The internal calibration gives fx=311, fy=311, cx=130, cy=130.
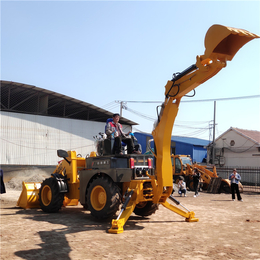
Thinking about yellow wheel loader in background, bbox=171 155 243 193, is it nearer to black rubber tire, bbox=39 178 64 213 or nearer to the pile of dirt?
the pile of dirt

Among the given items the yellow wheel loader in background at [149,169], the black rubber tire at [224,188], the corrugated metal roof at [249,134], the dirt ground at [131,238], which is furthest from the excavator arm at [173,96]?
the corrugated metal roof at [249,134]

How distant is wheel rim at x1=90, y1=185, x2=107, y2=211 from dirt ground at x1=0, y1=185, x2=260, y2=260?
0.46 m

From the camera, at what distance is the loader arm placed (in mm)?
6121

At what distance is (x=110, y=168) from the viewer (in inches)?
336

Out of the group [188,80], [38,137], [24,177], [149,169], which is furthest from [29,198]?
[38,137]

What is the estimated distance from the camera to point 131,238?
677 cm

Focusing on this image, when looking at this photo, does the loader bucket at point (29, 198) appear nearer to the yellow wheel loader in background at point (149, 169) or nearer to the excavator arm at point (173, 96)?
the yellow wheel loader in background at point (149, 169)

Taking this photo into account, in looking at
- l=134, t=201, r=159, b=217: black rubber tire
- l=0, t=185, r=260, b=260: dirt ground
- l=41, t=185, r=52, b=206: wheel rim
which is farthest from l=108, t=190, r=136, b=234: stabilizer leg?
l=41, t=185, r=52, b=206: wheel rim

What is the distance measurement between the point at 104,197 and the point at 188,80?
12.4 feet

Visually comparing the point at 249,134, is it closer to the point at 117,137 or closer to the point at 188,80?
the point at 117,137

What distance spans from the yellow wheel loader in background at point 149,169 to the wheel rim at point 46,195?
11.7 inches

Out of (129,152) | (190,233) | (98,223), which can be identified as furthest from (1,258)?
(129,152)

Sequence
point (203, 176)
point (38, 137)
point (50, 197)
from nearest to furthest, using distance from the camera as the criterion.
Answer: point (50, 197) < point (203, 176) < point (38, 137)

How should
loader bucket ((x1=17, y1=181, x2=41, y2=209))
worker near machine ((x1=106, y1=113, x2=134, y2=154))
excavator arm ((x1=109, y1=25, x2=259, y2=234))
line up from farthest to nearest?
loader bucket ((x1=17, y1=181, x2=41, y2=209)) → worker near machine ((x1=106, y1=113, x2=134, y2=154)) → excavator arm ((x1=109, y1=25, x2=259, y2=234))
